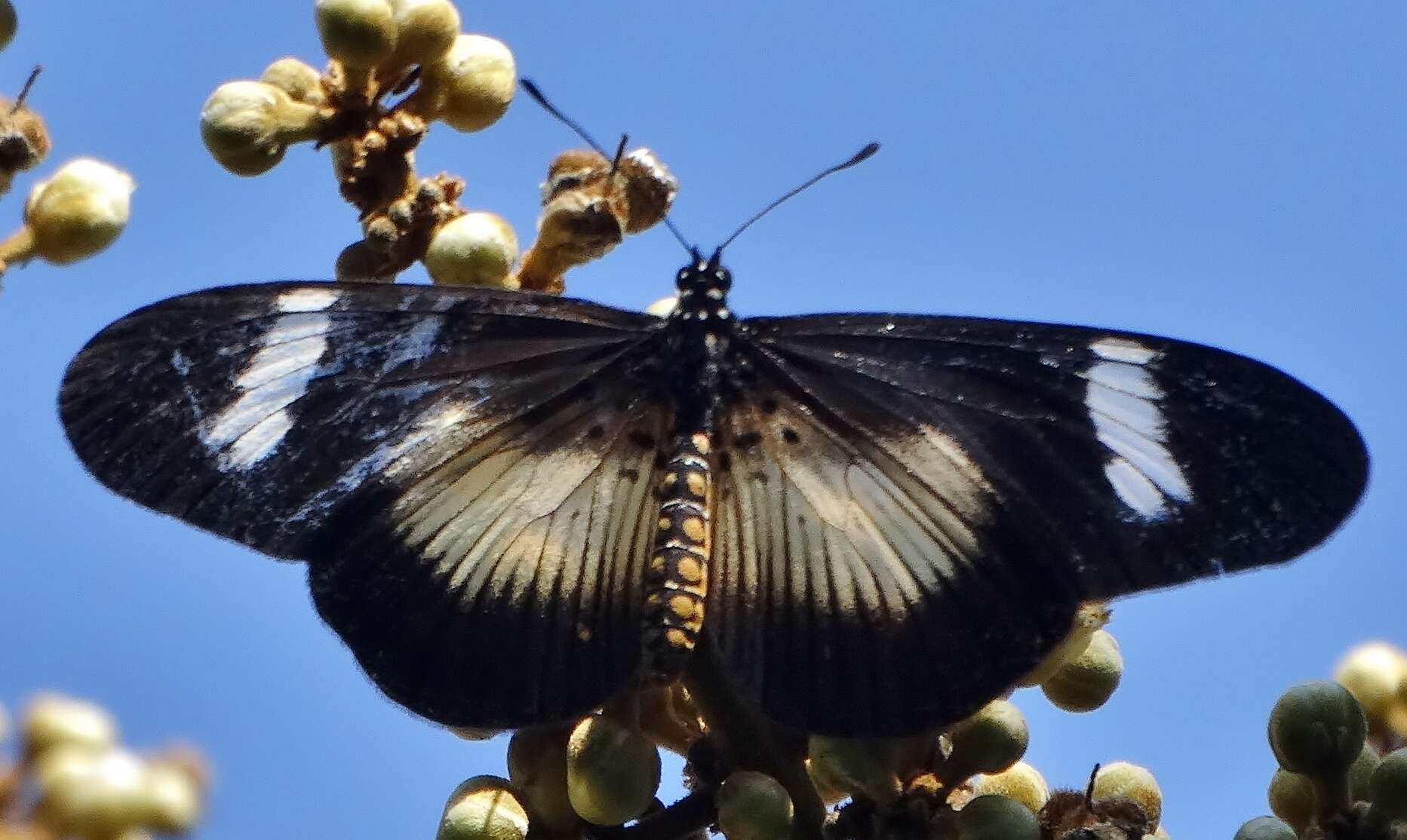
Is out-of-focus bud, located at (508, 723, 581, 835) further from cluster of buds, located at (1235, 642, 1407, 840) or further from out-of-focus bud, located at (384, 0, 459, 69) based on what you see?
out-of-focus bud, located at (384, 0, 459, 69)

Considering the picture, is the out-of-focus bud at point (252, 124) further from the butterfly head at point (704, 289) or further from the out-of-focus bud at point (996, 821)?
the out-of-focus bud at point (996, 821)

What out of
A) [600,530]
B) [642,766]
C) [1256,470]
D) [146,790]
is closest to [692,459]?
[600,530]

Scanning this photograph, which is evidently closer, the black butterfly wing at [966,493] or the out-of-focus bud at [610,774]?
the out-of-focus bud at [610,774]

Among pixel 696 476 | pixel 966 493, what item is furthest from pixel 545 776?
pixel 966 493

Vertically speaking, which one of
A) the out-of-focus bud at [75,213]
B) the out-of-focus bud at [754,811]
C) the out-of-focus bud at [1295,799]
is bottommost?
the out-of-focus bud at [1295,799]

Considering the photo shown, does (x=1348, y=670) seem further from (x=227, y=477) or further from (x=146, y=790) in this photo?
(x=146, y=790)

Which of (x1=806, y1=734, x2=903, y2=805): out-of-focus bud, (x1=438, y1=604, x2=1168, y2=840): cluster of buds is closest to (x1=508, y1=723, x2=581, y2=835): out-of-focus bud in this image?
(x1=438, y1=604, x2=1168, y2=840): cluster of buds

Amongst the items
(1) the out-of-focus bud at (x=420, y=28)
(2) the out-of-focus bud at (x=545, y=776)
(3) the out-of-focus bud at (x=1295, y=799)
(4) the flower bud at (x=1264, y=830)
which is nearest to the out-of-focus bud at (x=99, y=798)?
(2) the out-of-focus bud at (x=545, y=776)
